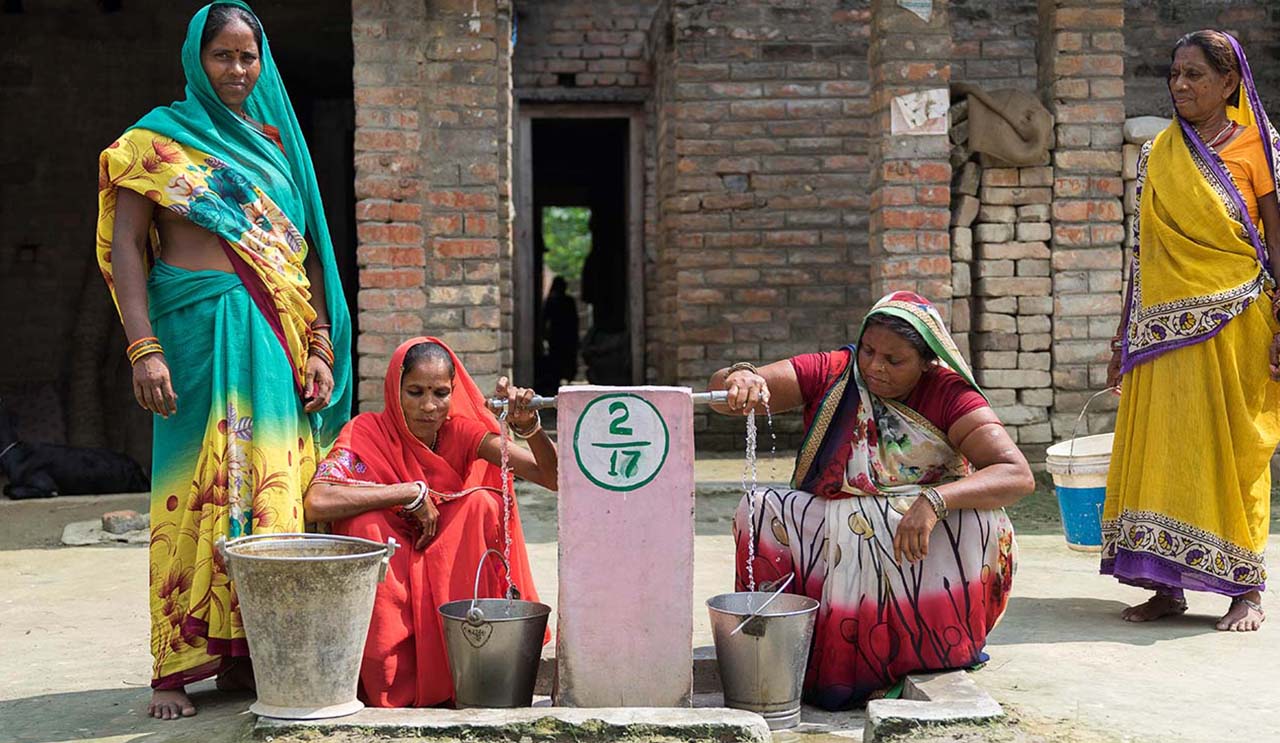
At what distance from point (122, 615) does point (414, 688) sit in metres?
1.84

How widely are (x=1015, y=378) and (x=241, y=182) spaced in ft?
15.0

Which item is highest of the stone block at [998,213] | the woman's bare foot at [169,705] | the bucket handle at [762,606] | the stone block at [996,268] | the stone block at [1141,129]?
the stone block at [1141,129]

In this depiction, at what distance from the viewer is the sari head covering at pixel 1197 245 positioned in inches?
160

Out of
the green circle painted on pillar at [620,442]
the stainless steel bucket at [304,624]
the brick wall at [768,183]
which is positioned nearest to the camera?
the stainless steel bucket at [304,624]

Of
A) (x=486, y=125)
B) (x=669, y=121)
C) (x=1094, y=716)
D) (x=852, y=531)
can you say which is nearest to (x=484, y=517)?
(x=852, y=531)

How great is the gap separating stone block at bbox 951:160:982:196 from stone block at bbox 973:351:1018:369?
851mm

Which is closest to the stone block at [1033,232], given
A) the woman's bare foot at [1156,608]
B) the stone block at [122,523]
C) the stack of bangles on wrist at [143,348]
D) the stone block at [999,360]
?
the stone block at [999,360]

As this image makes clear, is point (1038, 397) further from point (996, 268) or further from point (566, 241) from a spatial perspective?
point (566, 241)

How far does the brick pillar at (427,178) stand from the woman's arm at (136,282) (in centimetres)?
295

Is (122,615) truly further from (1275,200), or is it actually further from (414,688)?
(1275,200)

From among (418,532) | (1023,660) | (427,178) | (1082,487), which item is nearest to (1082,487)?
(1082,487)

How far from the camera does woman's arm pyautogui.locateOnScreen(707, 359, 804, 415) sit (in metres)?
3.16

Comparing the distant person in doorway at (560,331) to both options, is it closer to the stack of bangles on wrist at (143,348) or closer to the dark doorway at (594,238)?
the dark doorway at (594,238)

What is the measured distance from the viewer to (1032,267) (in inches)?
265
